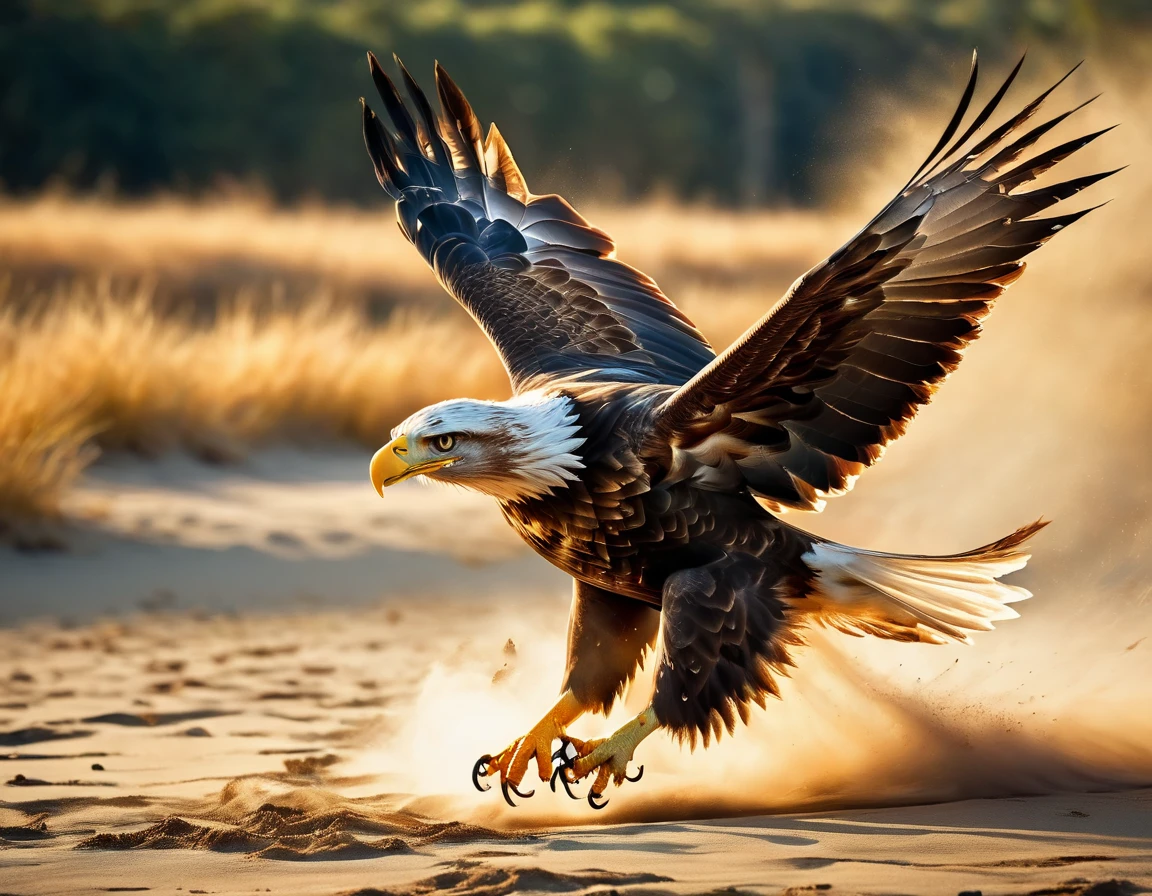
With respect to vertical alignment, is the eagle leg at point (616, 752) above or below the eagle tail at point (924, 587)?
below

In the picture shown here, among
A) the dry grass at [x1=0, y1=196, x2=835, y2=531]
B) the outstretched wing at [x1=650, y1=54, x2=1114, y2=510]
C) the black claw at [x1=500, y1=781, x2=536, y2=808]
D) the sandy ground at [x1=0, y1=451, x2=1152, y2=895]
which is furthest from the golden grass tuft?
the outstretched wing at [x1=650, y1=54, x2=1114, y2=510]

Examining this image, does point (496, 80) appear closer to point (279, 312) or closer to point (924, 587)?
→ point (279, 312)

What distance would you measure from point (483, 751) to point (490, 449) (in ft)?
4.26

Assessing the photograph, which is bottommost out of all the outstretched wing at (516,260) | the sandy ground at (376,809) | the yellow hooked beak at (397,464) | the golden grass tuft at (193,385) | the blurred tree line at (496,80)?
the sandy ground at (376,809)

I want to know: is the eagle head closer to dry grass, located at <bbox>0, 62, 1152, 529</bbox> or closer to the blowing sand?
the blowing sand

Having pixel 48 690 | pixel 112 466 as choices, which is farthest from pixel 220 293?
pixel 48 690

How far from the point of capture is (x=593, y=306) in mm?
5781

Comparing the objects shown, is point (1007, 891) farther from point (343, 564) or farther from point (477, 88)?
point (477, 88)

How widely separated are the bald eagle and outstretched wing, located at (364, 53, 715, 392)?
0.53 meters

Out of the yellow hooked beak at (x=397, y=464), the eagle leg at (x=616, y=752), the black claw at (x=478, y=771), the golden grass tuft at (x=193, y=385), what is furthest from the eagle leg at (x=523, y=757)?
the golden grass tuft at (x=193, y=385)

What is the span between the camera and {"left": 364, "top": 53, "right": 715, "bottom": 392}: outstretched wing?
5598mm

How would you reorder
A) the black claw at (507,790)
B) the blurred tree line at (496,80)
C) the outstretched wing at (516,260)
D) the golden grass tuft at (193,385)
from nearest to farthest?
the black claw at (507,790)
the outstretched wing at (516,260)
the golden grass tuft at (193,385)
the blurred tree line at (496,80)

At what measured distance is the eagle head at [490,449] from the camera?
4.41m

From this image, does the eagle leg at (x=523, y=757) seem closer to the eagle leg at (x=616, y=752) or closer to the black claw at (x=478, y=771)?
the black claw at (x=478, y=771)
